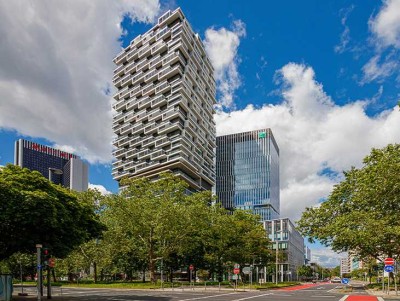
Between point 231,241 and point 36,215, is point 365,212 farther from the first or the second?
point 36,215

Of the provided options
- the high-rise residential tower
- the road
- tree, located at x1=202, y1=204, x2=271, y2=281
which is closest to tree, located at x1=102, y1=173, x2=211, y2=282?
tree, located at x1=202, y1=204, x2=271, y2=281

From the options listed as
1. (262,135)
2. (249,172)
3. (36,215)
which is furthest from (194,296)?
(262,135)

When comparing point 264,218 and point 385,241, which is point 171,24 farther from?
point 385,241

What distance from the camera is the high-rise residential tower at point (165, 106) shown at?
383 ft

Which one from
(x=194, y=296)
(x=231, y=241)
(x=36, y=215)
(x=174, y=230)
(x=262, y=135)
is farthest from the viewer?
(x=262, y=135)

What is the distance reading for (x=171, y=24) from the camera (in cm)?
12744

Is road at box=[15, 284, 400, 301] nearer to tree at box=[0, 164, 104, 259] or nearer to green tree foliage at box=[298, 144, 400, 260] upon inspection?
tree at box=[0, 164, 104, 259]

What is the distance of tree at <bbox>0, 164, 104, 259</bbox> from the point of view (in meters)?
23.2

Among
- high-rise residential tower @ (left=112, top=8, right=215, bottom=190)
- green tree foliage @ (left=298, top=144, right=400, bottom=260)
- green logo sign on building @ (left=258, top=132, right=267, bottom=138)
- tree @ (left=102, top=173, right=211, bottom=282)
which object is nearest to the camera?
green tree foliage @ (left=298, top=144, right=400, bottom=260)

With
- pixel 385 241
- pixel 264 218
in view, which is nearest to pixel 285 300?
pixel 385 241

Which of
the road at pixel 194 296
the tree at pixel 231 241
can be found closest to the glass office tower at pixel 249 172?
the tree at pixel 231 241

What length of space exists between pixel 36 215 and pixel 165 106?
100.0 meters

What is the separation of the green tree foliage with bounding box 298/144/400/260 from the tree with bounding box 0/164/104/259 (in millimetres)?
25998

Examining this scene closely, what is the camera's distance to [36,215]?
23.7m
